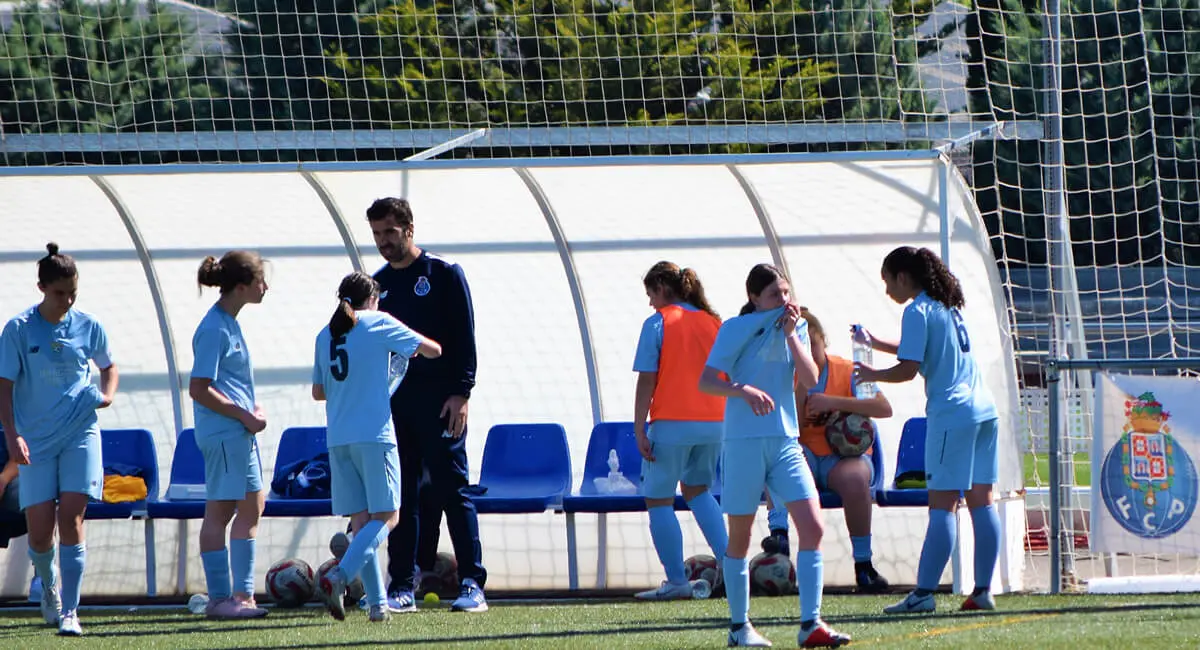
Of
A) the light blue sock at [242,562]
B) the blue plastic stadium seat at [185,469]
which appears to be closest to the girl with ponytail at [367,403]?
the light blue sock at [242,562]

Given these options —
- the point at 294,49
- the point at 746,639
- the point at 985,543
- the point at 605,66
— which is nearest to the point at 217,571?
the point at 746,639

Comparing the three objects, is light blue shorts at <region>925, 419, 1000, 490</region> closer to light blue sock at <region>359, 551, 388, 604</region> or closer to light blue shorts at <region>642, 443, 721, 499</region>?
light blue shorts at <region>642, 443, 721, 499</region>

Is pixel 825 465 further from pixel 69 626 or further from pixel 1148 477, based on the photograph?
pixel 69 626

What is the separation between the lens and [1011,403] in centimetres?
937

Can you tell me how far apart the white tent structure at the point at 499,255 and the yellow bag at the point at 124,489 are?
0.79 metres

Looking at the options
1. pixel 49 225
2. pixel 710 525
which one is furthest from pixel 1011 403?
pixel 49 225

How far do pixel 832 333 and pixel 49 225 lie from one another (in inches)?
198

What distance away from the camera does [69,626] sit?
6.54 m

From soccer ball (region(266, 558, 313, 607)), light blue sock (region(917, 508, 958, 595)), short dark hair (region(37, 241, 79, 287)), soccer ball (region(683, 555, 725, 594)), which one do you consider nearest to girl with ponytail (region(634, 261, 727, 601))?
soccer ball (region(683, 555, 725, 594))

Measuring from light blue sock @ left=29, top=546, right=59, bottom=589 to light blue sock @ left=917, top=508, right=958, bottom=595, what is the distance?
3.81 metres

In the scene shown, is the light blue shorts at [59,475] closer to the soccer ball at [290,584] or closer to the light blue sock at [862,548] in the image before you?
the soccer ball at [290,584]

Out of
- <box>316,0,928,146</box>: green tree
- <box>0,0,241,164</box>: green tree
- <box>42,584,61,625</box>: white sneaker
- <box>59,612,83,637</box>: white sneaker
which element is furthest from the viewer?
<box>316,0,928,146</box>: green tree

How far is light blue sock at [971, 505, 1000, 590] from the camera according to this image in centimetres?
672

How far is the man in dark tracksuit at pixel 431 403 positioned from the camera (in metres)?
7.17
